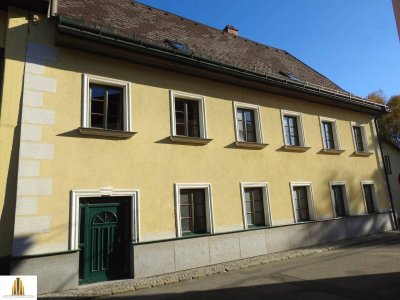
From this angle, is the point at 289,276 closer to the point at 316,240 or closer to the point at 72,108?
the point at 316,240

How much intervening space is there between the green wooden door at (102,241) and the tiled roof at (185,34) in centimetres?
519

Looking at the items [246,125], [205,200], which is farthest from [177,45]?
[205,200]

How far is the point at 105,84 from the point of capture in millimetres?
9172

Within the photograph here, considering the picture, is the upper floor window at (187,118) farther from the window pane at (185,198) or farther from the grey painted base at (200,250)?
the grey painted base at (200,250)

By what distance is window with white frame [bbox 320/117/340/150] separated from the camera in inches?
573

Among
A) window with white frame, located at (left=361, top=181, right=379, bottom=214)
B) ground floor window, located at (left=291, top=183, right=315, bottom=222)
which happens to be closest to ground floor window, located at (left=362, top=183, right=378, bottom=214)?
window with white frame, located at (left=361, top=181, right=379, bottom=214)

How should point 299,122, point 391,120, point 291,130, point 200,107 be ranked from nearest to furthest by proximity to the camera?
A: point 200,107 → point 291,130 → point 299,122 → point 391,120

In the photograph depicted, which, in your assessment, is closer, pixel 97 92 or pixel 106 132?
pixel 106 132

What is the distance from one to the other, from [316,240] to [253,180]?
3720mm

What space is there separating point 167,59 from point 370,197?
11879mm

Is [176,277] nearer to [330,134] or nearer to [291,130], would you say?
[291,130]

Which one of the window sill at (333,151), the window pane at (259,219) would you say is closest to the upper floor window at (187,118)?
the window pane at (259,219)

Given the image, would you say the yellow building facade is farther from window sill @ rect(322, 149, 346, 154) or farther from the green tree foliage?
the green tree foliage

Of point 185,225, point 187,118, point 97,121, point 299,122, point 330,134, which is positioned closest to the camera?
point 97,121
